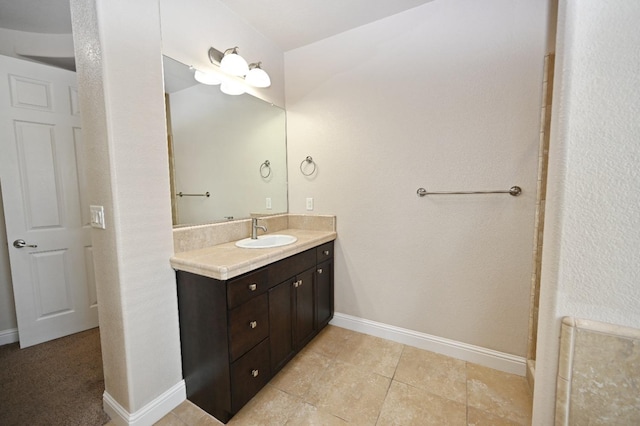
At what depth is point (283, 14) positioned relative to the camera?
183cm

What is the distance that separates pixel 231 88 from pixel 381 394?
2331 millimetres

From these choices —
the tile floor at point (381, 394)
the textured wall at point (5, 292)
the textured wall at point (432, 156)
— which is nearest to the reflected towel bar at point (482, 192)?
the textured wall at point (432, 156)

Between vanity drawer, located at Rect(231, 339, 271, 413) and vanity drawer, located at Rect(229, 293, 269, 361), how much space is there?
0.16ft

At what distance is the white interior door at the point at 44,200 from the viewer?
1834 mm

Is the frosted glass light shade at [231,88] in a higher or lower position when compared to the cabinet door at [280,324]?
higher

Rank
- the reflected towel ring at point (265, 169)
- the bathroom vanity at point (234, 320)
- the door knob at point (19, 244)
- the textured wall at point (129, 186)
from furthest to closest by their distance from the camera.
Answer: the reflected towel ring at point (265, 169), the door knob at point (19, 244), the bathroom vanity at point (234, 320), the textured wall at point (129, 186)

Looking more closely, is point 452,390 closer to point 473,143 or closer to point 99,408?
point 473,143

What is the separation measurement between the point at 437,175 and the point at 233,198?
1.56 m

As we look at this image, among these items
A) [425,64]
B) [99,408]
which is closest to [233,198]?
[99,408]

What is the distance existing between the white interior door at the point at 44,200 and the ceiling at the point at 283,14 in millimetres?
346

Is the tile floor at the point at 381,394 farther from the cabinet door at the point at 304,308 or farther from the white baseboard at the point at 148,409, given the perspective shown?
the cabinet door at the point at 304,308

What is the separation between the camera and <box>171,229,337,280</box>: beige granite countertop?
1.22m

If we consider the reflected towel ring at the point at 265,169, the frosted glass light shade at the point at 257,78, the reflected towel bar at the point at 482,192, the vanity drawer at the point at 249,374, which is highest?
the frosted glass light shade at the point at 257,78

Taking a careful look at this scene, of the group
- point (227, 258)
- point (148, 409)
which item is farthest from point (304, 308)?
point (148, 409)
